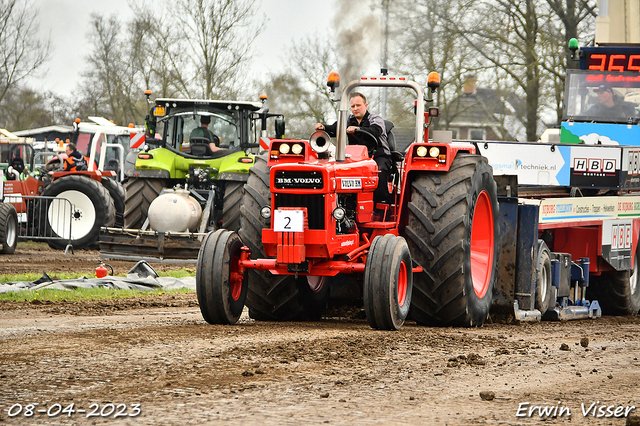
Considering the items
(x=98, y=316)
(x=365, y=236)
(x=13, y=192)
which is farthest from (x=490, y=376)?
(x=13, y=192)

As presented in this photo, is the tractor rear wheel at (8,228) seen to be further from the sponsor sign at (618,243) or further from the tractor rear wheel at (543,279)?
the sponsor sign at (618,243)

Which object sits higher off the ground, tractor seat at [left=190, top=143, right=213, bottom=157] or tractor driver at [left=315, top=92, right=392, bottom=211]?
tractor seat at [left=190, top=143, right=213, bottom=157]

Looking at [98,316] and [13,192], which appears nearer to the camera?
[98,316]

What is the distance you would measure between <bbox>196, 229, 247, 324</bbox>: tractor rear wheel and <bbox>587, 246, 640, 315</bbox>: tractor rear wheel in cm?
619

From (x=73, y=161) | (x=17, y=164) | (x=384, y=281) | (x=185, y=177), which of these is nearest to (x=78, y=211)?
(x=73, y=161)

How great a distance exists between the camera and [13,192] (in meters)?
17.4

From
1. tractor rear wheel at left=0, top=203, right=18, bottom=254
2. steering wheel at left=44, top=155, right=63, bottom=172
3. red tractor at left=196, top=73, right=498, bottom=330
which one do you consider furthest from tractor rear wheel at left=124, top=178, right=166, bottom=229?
red tractor at left=196, top=73, right=498, bottom=330

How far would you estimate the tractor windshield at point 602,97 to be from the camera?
14.6 meters

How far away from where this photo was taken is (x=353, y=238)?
7000 millimetres

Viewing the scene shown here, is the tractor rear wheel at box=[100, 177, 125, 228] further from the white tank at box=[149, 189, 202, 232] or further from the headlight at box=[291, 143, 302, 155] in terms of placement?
the headlight at box=[291, 143, 302, 155]

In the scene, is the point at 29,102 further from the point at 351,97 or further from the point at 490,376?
the point at 490,376

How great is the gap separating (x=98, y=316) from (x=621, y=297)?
6841 millimetres

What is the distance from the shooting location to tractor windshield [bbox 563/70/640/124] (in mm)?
14648

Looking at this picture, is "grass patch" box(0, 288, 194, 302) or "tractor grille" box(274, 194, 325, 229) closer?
"tractor grille" box(274, 194, 325, 229)
